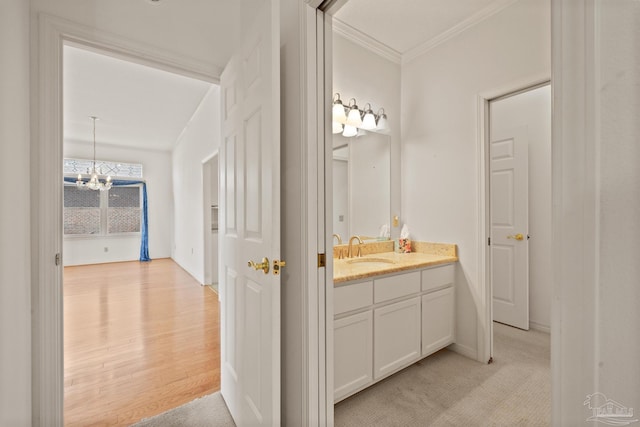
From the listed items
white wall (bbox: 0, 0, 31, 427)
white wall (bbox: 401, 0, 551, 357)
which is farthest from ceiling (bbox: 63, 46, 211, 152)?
white wall (bbox: 401, 0, 551, 357)

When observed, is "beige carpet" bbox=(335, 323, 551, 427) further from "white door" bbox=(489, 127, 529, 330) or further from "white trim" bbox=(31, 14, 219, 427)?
"white trim" bbox=(31, 14, 219, 427)

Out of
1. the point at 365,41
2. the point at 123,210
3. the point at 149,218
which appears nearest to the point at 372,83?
the point at 365,41

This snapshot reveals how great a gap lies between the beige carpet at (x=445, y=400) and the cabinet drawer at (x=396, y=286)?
626 millimetres

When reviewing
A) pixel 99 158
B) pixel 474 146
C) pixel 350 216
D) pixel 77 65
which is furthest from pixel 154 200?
pixel 474 146

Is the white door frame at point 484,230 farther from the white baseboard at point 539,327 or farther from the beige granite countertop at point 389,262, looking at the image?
the white baseboard at point 539,327

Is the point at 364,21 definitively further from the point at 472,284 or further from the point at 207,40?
the point at 472,284

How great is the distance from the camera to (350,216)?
265cm

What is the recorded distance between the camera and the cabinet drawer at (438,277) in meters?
2.19

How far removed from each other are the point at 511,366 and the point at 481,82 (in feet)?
7.49

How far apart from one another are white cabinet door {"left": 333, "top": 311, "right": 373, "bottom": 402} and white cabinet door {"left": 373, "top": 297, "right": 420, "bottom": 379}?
→ 0.23ft

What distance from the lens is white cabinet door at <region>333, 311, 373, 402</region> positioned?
5.42 feet

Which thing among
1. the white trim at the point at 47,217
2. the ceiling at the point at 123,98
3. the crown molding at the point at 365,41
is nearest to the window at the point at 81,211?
the ceiling at the point at 123,98

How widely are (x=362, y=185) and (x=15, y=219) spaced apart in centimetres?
232

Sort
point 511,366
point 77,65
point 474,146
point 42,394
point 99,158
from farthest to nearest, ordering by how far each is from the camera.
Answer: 1. point 99,158
2. point 77,65
3. point 474,146
4. point 511,366
5. point 42,394
